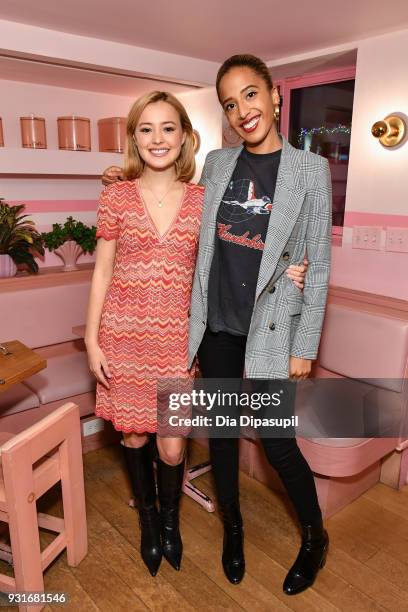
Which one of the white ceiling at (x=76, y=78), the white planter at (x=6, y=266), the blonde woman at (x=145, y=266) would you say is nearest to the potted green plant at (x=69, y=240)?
the white planter at (x=6, y=266)

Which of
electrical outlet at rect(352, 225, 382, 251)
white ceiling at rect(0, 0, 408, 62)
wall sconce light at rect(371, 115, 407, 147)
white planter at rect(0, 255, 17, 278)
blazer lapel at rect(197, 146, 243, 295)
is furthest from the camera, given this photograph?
white planter at rect(0, 255, 17, 278)

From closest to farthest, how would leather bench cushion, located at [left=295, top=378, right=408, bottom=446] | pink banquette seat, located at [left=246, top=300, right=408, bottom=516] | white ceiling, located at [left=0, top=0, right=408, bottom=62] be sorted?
white ceiling, located at [left=0, top=0, right=408, bottom=62] < pink banquette seat, located at [left=246, top=300, right=408, bottom=516] < leather bench cushion, located at [left=295, top=378, right=408, bottom=446]

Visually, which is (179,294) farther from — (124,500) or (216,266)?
(124,500)

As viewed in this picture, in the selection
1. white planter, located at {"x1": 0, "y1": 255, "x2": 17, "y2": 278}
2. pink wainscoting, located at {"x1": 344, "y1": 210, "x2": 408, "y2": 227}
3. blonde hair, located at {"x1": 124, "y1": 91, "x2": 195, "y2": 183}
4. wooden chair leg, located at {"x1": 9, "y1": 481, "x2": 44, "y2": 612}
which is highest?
blonde hair, located at {"x1": 124, "y1": 91, "x2": 195, "y2": 183}

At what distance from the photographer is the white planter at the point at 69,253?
3.31 meters

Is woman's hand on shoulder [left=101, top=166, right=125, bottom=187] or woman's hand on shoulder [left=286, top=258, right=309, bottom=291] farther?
woman's hand on shoulder [left=101, top=166, right=125, bottom=187]

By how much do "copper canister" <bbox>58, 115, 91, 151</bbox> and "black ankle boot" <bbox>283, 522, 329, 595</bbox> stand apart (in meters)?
2.52

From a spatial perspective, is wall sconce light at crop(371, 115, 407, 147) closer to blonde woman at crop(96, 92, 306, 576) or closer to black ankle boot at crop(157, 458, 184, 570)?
blonde woman at crop(96, 92, 306, 576)

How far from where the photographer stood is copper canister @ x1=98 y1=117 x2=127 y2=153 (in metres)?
3.32

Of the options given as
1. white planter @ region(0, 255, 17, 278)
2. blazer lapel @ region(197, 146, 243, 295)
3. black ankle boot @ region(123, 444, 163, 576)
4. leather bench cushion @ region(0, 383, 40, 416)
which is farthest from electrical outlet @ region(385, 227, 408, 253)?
white planter @ region(0, 255, 17, 278)

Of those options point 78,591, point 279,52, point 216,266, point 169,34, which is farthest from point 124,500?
point 279,52

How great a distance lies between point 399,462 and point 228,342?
1.36 meters

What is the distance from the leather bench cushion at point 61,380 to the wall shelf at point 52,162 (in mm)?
1123

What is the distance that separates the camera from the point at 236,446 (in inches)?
74.7
